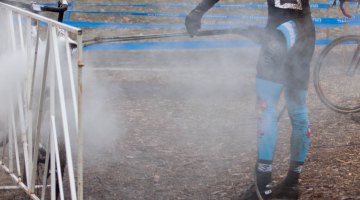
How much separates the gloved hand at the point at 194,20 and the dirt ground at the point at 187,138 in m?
1.32

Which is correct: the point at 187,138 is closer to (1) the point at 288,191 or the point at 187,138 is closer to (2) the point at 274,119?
(1) the point at 288,191

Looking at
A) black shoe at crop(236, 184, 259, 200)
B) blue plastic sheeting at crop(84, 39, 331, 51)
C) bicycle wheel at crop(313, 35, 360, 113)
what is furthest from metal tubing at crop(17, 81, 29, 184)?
blue plastic sheeting at crop(84, 39, 331, 51)

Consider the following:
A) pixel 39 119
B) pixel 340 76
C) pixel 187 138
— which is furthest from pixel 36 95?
pixel 340 76

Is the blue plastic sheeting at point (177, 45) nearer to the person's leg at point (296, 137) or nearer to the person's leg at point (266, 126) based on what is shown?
the person's leg at point (296, 137)

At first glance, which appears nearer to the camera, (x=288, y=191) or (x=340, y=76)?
(x=288, y=191)

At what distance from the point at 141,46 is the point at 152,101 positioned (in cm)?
299

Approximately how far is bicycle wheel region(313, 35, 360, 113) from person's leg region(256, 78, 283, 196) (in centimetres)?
236

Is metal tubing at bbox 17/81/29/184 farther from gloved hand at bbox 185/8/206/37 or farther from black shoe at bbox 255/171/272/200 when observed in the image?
black shoe at bbox 255/171/272/200

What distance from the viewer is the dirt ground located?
480 centimetres

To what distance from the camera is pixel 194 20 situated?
447 cm

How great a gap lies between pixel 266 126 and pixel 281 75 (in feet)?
1.25

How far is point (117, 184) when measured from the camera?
4.93 meters

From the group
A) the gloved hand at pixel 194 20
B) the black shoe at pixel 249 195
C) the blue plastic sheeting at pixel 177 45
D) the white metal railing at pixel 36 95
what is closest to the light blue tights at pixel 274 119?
the black shoe at pixel 249 195

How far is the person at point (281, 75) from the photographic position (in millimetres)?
4145
